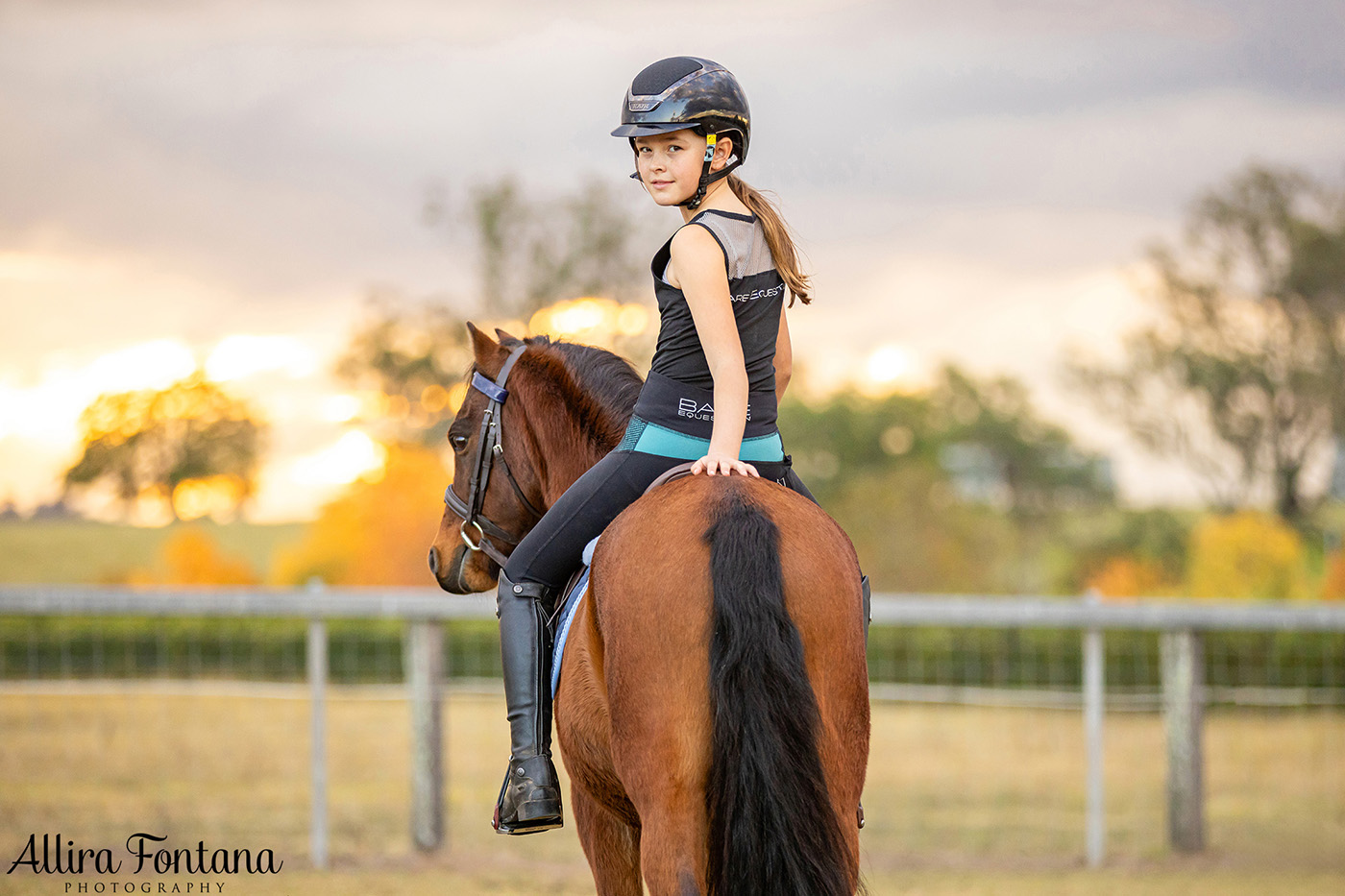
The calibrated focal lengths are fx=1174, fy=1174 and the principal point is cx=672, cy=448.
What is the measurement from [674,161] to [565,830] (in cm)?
605

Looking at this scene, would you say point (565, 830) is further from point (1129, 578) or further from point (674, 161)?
point (1129, 578)

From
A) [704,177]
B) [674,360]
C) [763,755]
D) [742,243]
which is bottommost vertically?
[763,755]

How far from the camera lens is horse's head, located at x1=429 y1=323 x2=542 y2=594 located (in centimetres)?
336

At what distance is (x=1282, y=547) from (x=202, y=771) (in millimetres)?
13903

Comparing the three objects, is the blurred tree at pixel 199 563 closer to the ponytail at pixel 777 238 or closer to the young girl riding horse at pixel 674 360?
the young girl riding horse at pixel 674 360

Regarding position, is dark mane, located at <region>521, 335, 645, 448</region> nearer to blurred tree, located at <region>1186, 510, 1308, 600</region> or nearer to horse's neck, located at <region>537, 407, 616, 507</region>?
horse's neck, located at <region>537, 407, 616, 507</region>

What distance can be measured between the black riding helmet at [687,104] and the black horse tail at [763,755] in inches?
41.2

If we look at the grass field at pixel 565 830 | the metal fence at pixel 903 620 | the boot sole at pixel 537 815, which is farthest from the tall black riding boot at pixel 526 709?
the metal fence at pixel 903 620

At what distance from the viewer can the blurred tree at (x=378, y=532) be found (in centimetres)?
1644

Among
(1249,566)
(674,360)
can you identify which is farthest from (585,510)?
(1249,566)

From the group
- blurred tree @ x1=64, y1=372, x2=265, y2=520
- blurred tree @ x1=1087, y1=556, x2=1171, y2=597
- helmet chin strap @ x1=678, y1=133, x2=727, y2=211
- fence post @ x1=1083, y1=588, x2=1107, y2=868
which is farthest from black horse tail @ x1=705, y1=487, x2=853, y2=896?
blurred tree @ x1=1087, y1=556, x2=1171, y2=597

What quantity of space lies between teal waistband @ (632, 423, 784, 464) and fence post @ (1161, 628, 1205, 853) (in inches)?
199

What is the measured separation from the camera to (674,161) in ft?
8.79

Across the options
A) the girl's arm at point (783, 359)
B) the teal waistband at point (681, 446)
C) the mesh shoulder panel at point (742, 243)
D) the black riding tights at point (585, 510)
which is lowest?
the black riding tights at point (585, 510)
